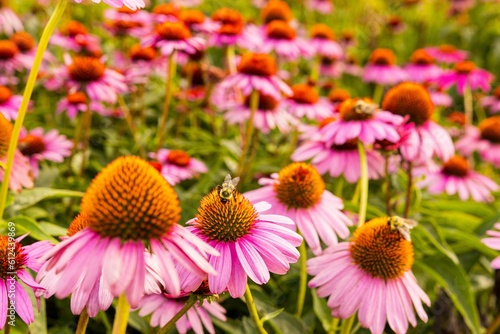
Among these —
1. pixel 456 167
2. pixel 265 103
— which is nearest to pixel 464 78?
pixel 456 167

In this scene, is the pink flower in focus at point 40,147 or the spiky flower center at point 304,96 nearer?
the pink flower in focus at point 40,147

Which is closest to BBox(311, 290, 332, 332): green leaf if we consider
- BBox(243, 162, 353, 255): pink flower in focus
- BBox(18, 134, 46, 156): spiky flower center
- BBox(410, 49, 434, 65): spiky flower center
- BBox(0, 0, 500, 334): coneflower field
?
BBox(0, 0, 500, 334): coneflower field

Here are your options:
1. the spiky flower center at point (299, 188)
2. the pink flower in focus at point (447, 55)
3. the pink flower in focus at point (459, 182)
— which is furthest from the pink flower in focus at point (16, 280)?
the pink flower in focus at point (447, 55)

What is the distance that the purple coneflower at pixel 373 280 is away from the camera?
101 centimetres

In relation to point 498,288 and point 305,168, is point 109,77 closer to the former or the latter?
point 305,168

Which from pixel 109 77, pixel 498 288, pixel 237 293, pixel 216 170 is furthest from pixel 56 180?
pixel 498 288

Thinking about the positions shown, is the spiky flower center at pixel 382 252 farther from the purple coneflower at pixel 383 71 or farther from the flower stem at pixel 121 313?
the purple coneflower at pixel 383 71

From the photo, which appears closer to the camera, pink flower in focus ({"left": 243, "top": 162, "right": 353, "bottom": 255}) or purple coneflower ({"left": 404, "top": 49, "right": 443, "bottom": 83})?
pink flower in focus ({"left": 243, "top": 162, "right": 353, "bottom": 255})

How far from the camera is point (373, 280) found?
1055 mm

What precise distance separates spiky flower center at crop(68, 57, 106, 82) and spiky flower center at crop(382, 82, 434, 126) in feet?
3.28

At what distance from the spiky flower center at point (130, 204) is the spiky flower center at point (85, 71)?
4.10ft

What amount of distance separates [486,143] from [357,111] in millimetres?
1259

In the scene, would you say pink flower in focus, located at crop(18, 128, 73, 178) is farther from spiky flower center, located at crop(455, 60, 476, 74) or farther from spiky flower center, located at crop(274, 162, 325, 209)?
spiky flower center, located at crop(455, 60, 476, 74)

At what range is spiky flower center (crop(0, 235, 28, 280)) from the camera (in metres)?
0.84
